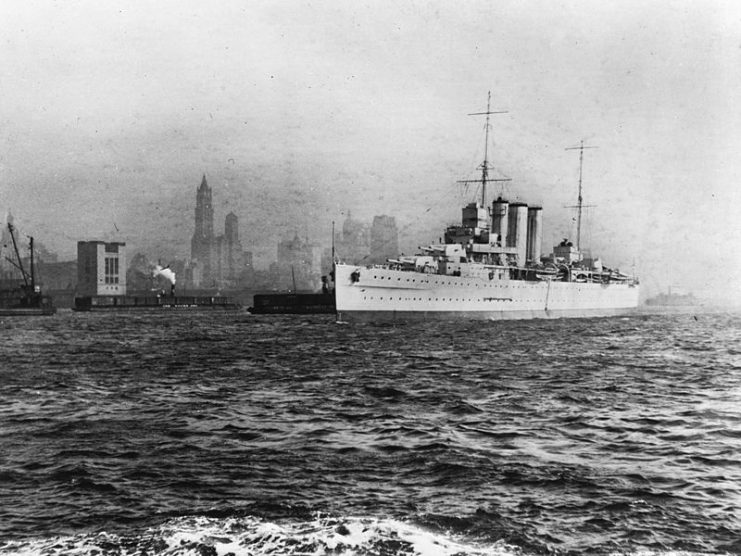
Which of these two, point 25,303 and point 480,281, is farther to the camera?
point 25,303

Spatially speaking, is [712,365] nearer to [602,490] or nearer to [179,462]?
[602,490]

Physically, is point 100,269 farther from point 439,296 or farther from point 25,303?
point 439,296

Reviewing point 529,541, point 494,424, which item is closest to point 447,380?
point 494,424

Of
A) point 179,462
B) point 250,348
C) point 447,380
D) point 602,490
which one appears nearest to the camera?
point 602,490

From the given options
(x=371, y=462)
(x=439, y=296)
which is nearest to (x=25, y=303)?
(x=439, y=296)

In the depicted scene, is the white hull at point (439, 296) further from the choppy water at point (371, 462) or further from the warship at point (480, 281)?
the choppy water at point (371, 462)

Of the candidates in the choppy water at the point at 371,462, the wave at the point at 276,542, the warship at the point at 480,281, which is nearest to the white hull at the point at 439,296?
the warship at the point at 480,281
